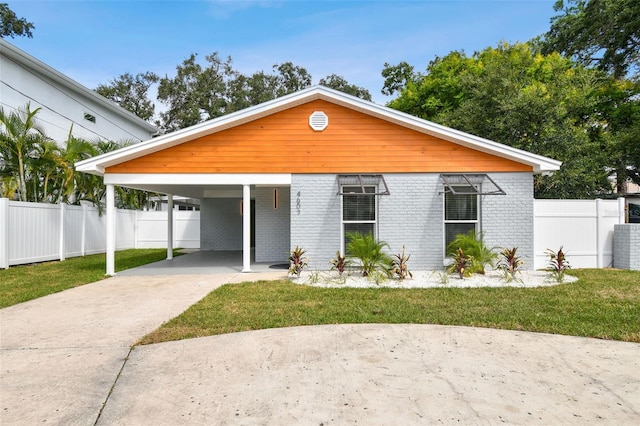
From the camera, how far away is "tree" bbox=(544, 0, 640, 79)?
18.9 metres

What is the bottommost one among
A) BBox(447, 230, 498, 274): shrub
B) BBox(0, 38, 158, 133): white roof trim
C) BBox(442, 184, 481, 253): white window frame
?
BBox(447, 230, 498, 274): shrub

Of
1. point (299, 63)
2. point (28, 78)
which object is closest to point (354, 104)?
point (28, 78)

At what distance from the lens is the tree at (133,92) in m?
37.2

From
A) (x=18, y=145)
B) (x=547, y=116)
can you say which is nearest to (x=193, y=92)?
(x=18, y=145)

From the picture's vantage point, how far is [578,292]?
7.62 m

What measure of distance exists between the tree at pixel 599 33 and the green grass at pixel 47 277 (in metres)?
24.0

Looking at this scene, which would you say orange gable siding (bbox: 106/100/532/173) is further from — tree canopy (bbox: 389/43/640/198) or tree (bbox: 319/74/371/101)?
tree (bbox: 319/74/371/101)

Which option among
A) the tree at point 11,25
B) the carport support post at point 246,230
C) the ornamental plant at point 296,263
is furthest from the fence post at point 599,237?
the tree at point 11,25

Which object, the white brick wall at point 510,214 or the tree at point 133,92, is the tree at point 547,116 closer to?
the white brick wall at point 510,214

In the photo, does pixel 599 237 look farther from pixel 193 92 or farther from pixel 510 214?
pixel 193 92

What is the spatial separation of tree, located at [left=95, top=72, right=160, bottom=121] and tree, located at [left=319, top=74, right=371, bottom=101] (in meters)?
16.7

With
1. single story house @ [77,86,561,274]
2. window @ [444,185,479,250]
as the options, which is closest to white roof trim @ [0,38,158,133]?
single story house @ [77,86,561,274]

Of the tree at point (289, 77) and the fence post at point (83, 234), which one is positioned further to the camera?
the tree at point (289, 77)

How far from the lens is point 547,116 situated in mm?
13828
